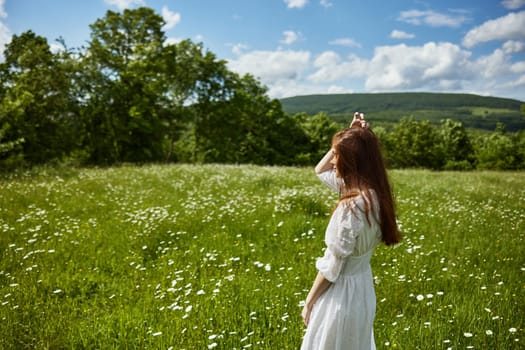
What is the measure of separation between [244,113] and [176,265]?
137 ft

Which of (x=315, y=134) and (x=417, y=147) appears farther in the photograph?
(x=417, y=147)

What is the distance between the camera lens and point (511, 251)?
568 centimetres

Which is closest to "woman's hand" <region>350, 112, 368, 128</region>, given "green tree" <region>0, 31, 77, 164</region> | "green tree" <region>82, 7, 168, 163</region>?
"green tree" <region>0, 31, 77, 164</region>

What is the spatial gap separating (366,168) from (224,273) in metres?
3.35

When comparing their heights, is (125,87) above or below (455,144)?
above

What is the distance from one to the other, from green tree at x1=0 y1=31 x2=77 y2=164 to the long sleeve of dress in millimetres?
22080

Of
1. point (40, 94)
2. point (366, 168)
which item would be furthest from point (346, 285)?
point (40, 94)

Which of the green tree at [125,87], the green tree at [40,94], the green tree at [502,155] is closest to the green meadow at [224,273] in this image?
the green tree at [40,94]

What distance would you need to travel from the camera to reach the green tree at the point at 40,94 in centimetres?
2039

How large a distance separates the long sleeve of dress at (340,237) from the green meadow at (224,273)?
141cm

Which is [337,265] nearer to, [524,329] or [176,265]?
[524,329]

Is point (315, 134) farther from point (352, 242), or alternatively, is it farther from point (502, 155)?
point (352, 242)

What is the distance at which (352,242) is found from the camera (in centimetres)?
226

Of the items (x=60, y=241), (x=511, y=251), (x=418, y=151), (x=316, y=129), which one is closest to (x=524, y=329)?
(x=511, y=251)
